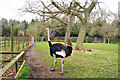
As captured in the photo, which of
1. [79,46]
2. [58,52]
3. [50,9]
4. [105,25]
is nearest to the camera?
[58,52]

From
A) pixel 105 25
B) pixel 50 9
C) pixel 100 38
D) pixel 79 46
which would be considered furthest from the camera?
pixel 100 38

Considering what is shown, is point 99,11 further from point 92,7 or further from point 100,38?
point 100,38

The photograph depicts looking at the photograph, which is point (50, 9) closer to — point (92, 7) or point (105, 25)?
point (92, 7)

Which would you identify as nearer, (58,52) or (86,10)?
(58,52)

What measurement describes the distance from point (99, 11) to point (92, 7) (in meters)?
1.02

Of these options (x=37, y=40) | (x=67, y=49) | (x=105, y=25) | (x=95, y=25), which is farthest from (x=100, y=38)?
(x=67, y=49)

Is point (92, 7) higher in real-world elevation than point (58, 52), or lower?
higher

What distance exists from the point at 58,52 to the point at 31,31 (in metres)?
24.8

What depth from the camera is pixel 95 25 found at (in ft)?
101

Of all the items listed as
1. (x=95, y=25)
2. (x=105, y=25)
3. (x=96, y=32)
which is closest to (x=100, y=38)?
(x=96, y=32)

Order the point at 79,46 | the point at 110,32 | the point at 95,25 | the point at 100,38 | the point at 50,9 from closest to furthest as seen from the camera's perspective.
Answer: the point at 50,9 → the point at 79,46 → the point at 110,32 → the point at 95,25 → the point at 100,38

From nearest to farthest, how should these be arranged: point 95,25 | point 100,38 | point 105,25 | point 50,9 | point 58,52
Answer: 1. point 58,52
2. point 50,9
3. point 105,25
4. point 95,25
5. point 100,38

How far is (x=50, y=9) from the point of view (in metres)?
11.0

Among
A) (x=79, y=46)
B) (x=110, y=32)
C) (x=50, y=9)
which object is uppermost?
(x=50, y=9)
